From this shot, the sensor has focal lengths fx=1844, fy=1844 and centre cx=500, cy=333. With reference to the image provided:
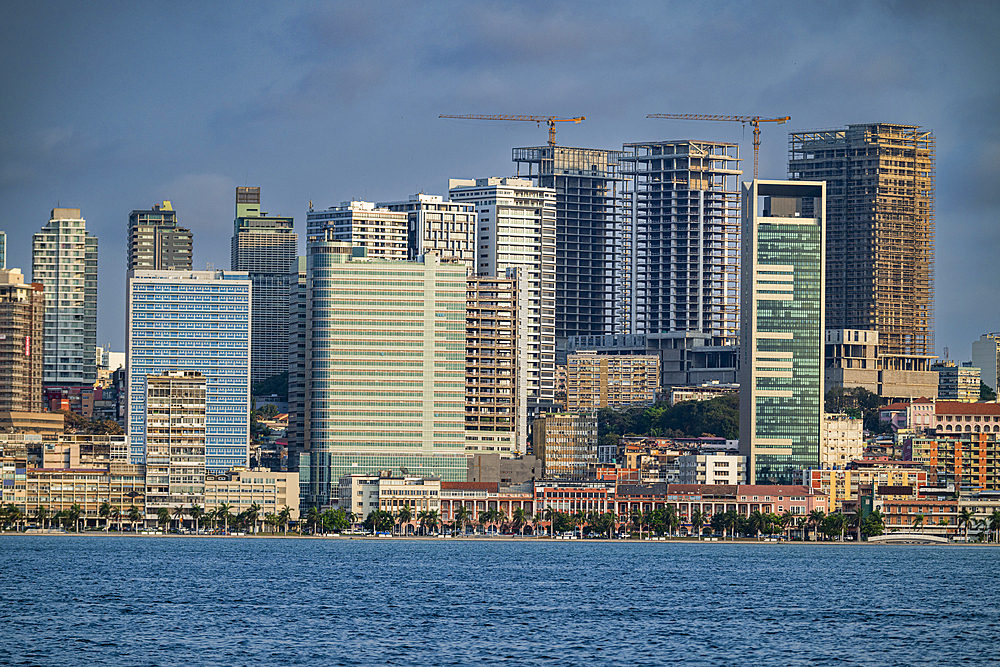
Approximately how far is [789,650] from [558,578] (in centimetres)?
5850

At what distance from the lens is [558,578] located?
161 metres

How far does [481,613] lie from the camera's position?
122250 mm

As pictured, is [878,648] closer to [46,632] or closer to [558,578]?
[46,632]

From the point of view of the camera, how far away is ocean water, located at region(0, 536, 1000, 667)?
99.1m

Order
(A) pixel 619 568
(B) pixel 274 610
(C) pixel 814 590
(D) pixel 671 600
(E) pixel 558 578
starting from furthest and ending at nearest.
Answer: (A) pixel 619 568 → (E) pixel 558 578 → (C) pixel 814 590 → (D) pixel 671 600 → (B) pixel 274 610

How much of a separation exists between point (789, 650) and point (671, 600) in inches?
1321

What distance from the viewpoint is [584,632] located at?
111 meters

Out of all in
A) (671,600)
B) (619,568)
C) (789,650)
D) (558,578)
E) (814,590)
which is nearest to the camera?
(789,650)

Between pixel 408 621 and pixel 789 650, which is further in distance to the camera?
pixel 408 621

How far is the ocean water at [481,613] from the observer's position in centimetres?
9912

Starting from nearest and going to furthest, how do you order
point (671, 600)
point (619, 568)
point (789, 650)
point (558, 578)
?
point (789, 650) < point (671, 600) < point (558, 578) < point (619, 568)

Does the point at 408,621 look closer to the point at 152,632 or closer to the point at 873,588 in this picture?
the point at 152,632

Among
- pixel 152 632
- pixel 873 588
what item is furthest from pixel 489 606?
pixel 873 588

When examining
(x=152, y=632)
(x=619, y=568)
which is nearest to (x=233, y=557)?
(x=619, y=568)
